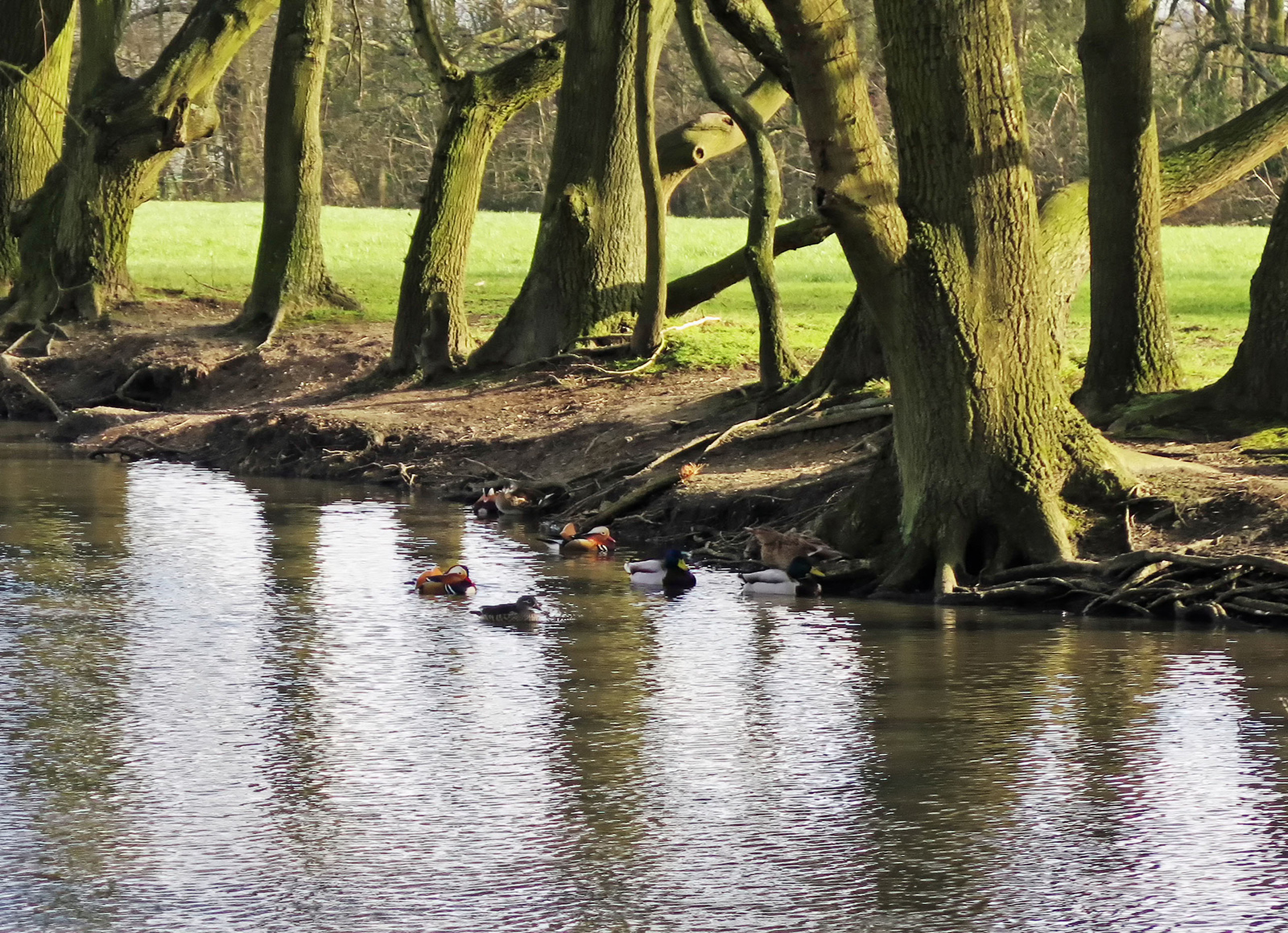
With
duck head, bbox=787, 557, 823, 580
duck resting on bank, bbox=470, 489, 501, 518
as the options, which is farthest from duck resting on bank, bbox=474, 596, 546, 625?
duck resting on bank, bbox=470, 489, 501, 518

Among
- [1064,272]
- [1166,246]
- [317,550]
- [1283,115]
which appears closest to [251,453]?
[317,550]

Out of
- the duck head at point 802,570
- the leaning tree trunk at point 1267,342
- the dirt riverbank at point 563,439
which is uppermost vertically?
the leaning tree trunk at point 1267,342

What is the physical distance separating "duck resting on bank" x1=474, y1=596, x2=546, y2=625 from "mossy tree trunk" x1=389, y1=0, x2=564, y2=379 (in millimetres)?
9214

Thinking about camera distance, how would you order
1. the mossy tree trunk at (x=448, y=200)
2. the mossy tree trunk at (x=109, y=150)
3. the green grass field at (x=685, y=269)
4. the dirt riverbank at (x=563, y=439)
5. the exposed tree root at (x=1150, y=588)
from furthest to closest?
the mossy tree trunk at (x=109, y=150) < the green grass field at (x=685, y=269) < the mossy tree trunk at (x=448, y=200) < the dirt riverbank at (x=563, y=439) < the exposed tree root at (x=1150, y=588)

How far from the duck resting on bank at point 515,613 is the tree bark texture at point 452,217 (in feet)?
30.2

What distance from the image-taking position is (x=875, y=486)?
1323cm

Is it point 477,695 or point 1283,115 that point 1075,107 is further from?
point 477,695

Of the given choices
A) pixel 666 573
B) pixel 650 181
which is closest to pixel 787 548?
pixel 666 573

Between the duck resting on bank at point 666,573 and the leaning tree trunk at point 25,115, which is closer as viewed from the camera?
the duck resting on bank at point 666,573

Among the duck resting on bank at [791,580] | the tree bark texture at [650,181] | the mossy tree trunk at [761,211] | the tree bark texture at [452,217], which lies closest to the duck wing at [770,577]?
the duck resting on bank at [791,580]

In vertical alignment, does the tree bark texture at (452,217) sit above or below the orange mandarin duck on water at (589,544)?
above

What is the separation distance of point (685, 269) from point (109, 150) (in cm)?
942

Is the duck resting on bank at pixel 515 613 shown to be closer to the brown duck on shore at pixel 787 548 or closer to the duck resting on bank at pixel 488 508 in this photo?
the brown duck on shore at pixel 787 548

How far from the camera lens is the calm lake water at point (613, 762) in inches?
272
